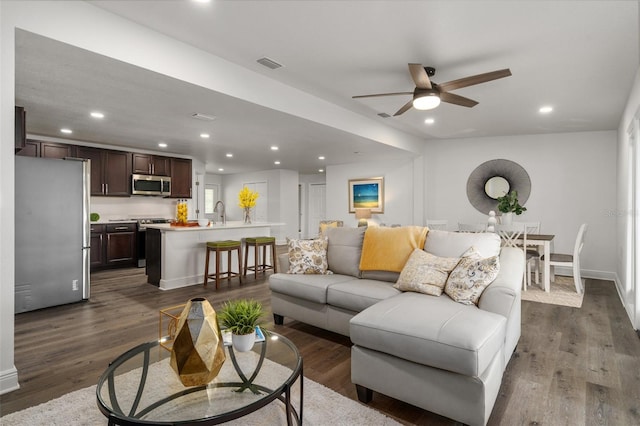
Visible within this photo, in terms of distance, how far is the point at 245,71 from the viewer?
3531 millimetres

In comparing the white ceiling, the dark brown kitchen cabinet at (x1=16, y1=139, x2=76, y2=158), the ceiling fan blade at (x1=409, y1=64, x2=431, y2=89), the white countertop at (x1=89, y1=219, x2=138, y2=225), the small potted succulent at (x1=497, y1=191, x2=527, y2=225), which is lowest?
the white countertop at (x1=89, y1=219, x2=138, y2=225)

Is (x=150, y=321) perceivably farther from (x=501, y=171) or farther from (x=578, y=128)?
(x=578, y=128)

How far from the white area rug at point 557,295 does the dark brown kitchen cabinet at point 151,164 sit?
6.87 m

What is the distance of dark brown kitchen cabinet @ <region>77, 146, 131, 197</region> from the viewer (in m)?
6.14

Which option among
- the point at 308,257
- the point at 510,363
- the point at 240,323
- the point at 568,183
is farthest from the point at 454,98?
the point at 568,183

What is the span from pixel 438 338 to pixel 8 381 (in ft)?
8.71

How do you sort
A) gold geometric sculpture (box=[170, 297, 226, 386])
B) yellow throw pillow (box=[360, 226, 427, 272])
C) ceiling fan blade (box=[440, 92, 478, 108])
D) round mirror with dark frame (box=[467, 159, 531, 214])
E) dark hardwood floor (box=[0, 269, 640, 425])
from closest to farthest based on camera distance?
gold geometric sculpture (box=[170, 297, 226, 386]), dark hardwood floor (box=[0, 269, 640, 425]), yellow throw pillow (box=[360, 226, 427, 272]), ceiling fan blade (box=[440, 92, 478, 108]), round mirror with dark frame (box=[467, 159, 531, 214])

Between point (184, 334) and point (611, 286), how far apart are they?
6293mm

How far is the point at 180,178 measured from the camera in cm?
745

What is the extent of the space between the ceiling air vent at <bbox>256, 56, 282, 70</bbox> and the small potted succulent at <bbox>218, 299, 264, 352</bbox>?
2.47 metres

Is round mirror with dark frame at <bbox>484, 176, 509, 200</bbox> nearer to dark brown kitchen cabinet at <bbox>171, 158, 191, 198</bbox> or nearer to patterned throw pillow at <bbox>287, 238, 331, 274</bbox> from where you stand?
patterned throw pillow at <bbox>287, 238, 331, 274</bbox>

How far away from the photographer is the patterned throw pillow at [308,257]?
133 inches

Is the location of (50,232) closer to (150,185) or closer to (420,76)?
(150,185)

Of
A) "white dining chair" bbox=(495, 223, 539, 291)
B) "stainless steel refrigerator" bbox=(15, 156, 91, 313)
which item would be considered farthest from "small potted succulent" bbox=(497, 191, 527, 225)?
"stainless steel refrigerator" bbox=(15, 156, 91, 313)
